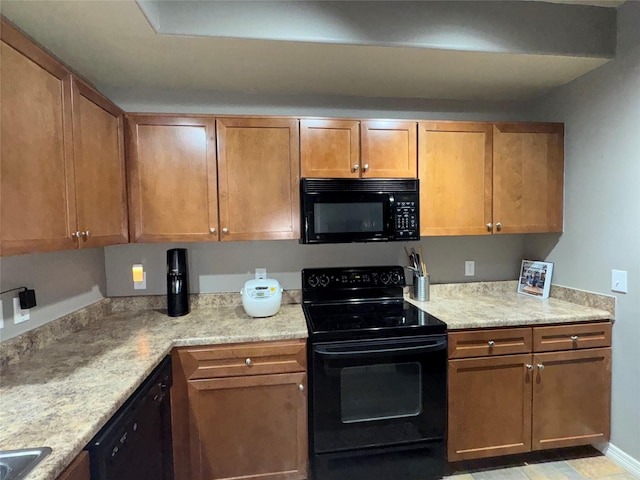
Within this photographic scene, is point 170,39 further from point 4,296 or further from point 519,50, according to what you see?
point 519,50

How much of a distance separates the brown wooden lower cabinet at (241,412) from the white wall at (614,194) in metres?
1.81

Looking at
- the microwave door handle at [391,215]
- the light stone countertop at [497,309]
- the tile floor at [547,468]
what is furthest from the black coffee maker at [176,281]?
the tile floor at [547,468]

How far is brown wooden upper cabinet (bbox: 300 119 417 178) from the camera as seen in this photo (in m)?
2.10

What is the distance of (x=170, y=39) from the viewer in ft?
5.41

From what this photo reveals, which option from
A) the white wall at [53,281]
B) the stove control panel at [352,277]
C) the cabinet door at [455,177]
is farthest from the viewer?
the stove control panel at [352,277]

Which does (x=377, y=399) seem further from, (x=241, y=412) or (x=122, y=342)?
(x=122, y=342)

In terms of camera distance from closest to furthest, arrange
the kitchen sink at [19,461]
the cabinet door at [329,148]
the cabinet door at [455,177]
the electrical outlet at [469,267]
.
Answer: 1. the kitchen sink at [19,461]
2. the cabinet door at [329,148]
3. the cabinet door at [455,177]
4. the electrical outlet at [469,267]

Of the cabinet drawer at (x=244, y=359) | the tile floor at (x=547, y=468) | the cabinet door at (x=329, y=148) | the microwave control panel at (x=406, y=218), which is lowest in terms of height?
the tile floor at (x=547, y=468)

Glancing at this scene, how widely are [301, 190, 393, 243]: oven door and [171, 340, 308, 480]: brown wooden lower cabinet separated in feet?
2.11

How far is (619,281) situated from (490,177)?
0.92 meters

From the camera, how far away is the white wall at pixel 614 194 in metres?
1.89

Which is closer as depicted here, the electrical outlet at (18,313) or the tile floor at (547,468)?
the electrical outlet at (18,313)

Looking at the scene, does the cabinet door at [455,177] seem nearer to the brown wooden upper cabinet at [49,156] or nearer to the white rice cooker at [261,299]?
the white rice cooker at [261,299]

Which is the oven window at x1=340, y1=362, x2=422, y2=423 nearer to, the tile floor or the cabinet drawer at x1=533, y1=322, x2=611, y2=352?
the tile floor
